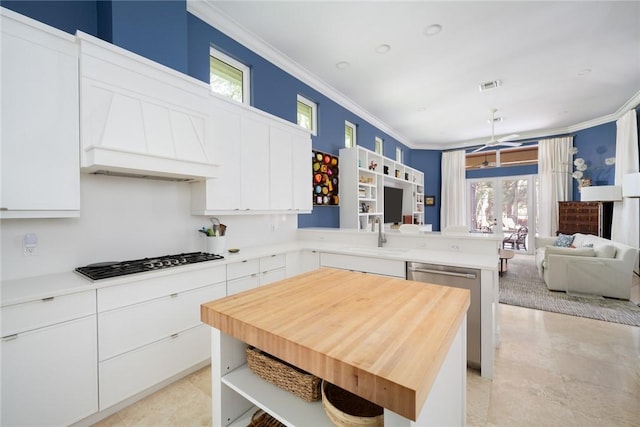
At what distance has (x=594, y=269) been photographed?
3.63 m

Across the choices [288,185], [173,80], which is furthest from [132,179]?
[288,185]

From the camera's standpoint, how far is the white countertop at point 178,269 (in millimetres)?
1432

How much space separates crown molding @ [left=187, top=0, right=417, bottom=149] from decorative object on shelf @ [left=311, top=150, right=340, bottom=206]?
1078 millimetres

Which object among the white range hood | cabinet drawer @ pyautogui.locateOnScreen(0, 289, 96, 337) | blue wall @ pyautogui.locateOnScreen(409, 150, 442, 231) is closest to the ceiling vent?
blue wall @ pyautogui.locateOnScreen(409, 150, 442, 231)

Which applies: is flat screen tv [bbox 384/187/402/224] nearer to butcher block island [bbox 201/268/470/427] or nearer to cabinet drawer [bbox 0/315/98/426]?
butcher block island [bbox 201/268/470/427]

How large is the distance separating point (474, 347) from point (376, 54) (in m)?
3.44

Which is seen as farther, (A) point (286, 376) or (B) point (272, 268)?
(B) point (272, 268)

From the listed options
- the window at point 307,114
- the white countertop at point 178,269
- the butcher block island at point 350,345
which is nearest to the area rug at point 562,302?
the white countertop at point 178,269

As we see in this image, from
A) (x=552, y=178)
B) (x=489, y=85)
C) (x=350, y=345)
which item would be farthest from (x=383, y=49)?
(x=552, y=178)

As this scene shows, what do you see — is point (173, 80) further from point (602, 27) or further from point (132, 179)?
point (602, 27)

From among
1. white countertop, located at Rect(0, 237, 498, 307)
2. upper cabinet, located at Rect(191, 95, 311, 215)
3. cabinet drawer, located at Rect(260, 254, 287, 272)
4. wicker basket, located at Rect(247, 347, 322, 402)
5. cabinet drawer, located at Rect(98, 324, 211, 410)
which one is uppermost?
upper cabinet, located at Rect(191, 95, 311, 215)

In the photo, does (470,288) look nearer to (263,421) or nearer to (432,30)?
(263,421)

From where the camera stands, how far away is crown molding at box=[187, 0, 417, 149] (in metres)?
2.70

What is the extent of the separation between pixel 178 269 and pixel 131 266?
30cm
